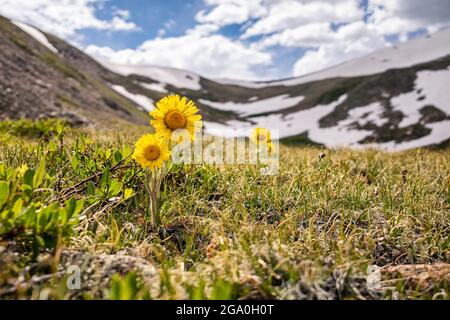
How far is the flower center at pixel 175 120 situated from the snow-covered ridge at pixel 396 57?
10965 cm

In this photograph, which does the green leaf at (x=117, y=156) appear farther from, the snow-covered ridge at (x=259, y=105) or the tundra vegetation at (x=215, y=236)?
the snow-covered ridge at (x=259, y=105)

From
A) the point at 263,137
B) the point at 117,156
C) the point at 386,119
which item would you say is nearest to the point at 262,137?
the point at 263,137

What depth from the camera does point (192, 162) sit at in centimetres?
518

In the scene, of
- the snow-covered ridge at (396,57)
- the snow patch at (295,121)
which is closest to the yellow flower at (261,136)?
the snow patch at (295,121)

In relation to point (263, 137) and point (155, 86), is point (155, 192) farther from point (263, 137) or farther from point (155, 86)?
point (155, 86)

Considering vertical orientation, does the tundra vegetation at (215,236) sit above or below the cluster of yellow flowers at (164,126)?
below

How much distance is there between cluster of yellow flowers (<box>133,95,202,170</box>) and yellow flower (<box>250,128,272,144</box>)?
3296mm

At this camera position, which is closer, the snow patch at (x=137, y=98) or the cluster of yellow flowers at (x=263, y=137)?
the cluster of yellow flowers at (x=263, y=137)

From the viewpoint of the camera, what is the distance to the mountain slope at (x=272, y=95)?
33.2 m

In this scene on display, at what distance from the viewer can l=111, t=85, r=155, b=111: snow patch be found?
103 meters

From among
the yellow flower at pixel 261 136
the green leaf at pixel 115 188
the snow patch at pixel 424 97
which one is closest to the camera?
the green leaf at pixel 115 188

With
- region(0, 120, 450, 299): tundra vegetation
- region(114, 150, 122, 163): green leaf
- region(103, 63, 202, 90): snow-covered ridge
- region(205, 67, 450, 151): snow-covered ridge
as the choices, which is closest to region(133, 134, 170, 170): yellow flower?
region(0, 120, 450, 299): tundra vegetation
